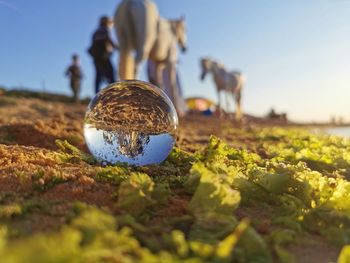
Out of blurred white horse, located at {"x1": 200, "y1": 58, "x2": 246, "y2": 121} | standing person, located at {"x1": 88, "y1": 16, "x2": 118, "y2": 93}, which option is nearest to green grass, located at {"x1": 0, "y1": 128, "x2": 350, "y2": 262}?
standing person, located at {"x1": 88, "y1": 16, "x2": 118, "y2": 93}

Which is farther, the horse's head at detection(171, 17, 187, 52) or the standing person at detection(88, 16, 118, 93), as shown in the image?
the horse's head at detection(171, 17, 187, 52)

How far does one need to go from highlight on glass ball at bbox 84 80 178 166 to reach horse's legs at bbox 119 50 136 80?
20.6 ft

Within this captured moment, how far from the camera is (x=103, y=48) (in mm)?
12750

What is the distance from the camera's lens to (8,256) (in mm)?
1203

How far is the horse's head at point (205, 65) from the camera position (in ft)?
61.5

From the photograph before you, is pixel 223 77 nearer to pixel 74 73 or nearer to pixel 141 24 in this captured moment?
pixel 74 73

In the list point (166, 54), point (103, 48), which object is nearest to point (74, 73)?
point (103, 48)

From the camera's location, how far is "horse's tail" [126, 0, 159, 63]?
10195 mm

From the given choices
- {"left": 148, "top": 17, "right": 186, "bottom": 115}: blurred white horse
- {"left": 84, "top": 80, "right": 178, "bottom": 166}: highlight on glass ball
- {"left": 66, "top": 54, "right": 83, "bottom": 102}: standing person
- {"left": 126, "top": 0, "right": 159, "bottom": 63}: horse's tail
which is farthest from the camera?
{"left": 66, "top": 54, "right": 83, "bottom": 102}: standing person

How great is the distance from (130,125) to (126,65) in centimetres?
673

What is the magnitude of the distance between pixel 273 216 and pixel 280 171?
1.50 feet

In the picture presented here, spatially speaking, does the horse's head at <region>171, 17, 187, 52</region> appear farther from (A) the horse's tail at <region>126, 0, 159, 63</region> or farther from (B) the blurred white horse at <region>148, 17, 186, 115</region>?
(A) the horse's tail at <region>126, 0, 159, 63</region>

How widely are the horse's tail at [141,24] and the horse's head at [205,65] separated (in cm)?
844

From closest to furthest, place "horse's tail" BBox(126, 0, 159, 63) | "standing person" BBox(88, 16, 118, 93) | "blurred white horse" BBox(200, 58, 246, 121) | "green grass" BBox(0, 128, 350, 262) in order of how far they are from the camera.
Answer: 1. "green grass" BBox(0, 128, 350, 262)
2. "horse's tail" BBox(126, 0, 159, 63)
3. "standing person" BBox(88, 16, 118, 93)
4. "blurred white horse" BBox(200, 58, 246, 121)
